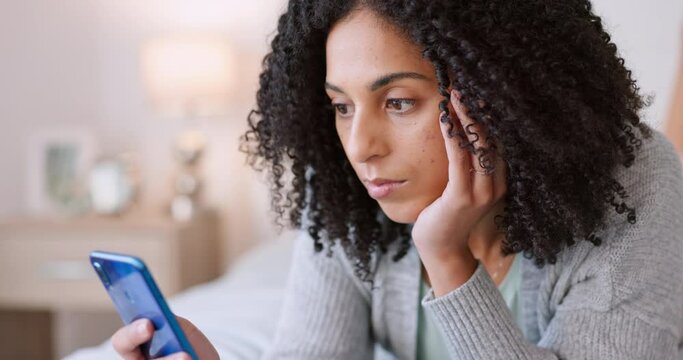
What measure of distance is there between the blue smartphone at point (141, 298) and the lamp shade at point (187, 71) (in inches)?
76.3

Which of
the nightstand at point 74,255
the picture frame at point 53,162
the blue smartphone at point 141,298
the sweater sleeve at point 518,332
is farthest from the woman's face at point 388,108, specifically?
the picture frame at point 53,162

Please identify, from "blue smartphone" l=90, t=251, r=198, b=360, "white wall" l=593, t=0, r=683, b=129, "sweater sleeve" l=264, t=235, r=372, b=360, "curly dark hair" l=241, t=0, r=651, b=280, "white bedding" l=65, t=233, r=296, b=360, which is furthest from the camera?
"white wall" l=593, t=0, r=683, b=129

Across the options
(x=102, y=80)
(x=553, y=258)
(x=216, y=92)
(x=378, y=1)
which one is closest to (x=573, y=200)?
(x=553, y=258)

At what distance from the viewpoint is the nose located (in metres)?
1.00

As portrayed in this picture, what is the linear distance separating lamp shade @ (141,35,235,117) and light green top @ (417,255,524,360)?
171cm

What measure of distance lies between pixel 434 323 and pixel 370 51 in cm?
44

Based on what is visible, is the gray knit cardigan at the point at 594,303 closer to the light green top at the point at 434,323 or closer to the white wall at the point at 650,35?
the light green top at the point at 434,323

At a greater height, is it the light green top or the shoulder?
the shoulder

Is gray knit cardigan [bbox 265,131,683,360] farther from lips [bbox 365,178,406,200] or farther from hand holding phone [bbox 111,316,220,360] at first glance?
hand holding phone [bbox 111,316,220,360]

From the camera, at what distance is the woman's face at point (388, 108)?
98cm

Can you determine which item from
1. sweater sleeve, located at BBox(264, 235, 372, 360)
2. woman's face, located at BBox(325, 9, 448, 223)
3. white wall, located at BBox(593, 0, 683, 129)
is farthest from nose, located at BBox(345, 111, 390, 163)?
white wall, located at BBox(593, 0, 683, 129)

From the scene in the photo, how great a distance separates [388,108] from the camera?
100 centimetres

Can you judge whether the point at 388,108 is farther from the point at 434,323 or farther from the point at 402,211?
the point at 434,323

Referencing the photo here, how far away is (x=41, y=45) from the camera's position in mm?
3111
